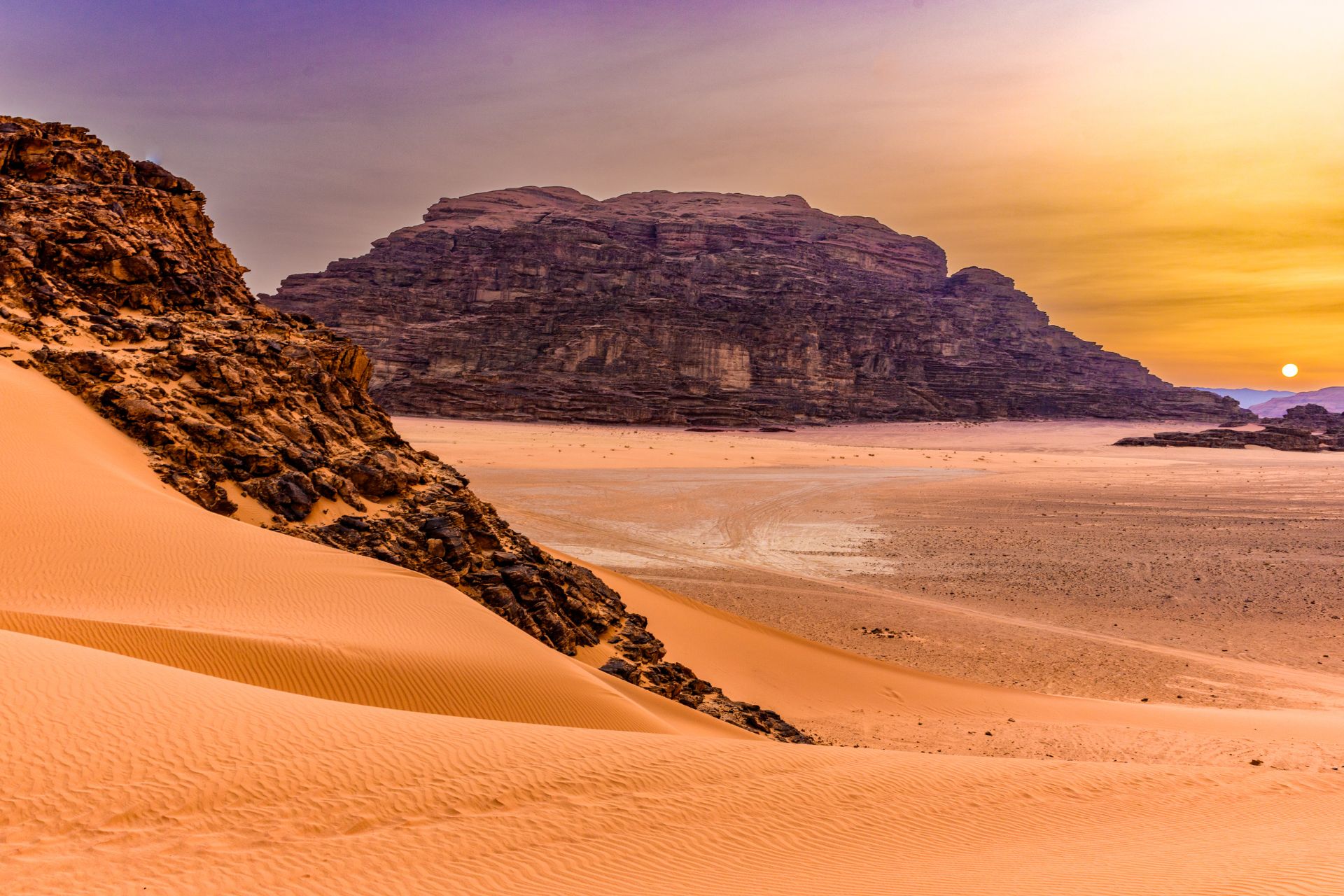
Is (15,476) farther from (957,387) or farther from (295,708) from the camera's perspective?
(957,387)

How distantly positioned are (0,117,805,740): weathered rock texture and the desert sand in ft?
5.58

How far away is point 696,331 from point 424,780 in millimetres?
89448

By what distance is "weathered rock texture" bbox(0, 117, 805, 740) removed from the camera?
8.88m

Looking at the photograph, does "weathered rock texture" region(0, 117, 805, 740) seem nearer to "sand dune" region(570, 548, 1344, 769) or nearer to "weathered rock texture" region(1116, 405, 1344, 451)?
"sand dune" region(570, 548, 1344, 769)

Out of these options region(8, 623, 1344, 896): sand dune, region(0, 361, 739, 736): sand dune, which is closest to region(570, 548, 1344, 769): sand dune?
region(0, 361, 739, 736): sand dune

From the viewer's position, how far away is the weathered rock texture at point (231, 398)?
8883mm

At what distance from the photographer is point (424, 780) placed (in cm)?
392

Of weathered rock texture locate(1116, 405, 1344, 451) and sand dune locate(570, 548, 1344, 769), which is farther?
weathered rock texture locate(1116, 405, 1344, 451)

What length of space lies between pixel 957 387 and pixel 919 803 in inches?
3941

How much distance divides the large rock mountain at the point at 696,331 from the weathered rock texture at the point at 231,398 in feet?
206

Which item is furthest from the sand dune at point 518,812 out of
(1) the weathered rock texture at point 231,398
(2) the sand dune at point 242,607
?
(1) the weathered rock texture at point 231,398

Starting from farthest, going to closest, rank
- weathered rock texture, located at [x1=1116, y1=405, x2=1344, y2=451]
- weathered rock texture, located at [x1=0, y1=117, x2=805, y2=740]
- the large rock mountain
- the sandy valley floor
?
the large rock mountain
weathered rock texture, located at [x1=1116, y1=405, x2=1344, y2=451]
the sandy valley floor
weathered rock texture, located at [x1=0, y1=117, x2=805, y2=740]

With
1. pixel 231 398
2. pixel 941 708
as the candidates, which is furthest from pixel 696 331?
pixel 941 708

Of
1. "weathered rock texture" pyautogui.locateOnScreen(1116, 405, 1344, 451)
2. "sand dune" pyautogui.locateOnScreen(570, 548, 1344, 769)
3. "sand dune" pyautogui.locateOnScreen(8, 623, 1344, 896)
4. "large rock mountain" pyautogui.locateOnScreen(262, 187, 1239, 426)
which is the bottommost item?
"sand dune" pyautogui.locateOnScreen(570, 548, 1344, 769)
